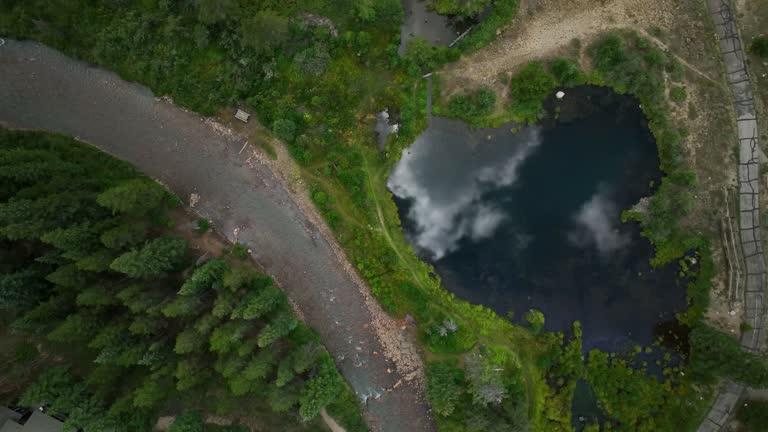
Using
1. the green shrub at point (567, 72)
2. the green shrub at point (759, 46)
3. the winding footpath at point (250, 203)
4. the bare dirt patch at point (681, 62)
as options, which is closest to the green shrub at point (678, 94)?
the bare dirt patch at point (681, 62)

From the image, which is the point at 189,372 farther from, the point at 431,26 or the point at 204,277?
the point at 431,26

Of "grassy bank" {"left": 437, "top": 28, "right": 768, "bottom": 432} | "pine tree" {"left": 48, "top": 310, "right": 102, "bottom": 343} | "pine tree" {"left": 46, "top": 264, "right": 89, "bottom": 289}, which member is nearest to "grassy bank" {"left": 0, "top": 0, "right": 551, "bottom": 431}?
"grassy bank" {"left": 437, "top": 28, "right": 768, "bottom": 432}

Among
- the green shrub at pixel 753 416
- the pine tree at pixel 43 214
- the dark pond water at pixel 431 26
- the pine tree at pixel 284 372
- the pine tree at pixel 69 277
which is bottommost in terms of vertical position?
the green shrub at pixel 753 416

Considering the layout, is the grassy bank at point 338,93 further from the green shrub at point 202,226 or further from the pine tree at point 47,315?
the pine tree at point 47,315

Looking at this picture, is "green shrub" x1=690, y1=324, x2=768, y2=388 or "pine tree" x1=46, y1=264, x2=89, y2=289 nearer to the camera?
"pine tree" x1=46, y1=264, x2=89, y2=289

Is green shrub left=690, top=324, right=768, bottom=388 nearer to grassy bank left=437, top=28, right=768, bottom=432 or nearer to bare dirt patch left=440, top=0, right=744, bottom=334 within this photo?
grassy bank left=437, top=28, right=768, bottom=432

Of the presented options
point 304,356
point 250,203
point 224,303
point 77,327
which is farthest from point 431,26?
point 77,327
